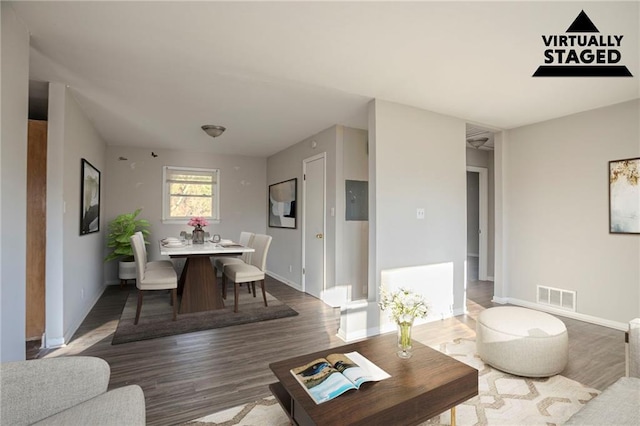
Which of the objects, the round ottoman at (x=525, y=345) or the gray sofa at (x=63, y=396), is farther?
the round ottoman at (x=525, y=345)

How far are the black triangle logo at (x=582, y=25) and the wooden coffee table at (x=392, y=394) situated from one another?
7.51 ft

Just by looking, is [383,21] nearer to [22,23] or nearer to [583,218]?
[22,23]

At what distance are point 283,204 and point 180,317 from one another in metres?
2.74

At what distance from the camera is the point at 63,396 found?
125 centimetres

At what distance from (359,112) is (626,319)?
12.0 feet

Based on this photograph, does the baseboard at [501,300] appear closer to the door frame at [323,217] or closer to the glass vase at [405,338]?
the door frame at [323,217]

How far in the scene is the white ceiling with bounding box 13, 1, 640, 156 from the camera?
1936mm

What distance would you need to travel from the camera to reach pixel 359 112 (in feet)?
12.3

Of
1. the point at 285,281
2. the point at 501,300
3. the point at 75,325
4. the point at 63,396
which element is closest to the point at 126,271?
the point at 75,325

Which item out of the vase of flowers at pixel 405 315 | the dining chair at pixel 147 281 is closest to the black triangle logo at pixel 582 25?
the vase of flowers at pixel 405 315

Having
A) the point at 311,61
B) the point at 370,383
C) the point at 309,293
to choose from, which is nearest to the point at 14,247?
the point at 370,383

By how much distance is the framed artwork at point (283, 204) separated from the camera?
5.43 meters

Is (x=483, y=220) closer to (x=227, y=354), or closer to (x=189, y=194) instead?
(x=227, y=354)

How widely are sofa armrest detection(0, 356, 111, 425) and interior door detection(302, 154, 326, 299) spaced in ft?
A: 11.1
